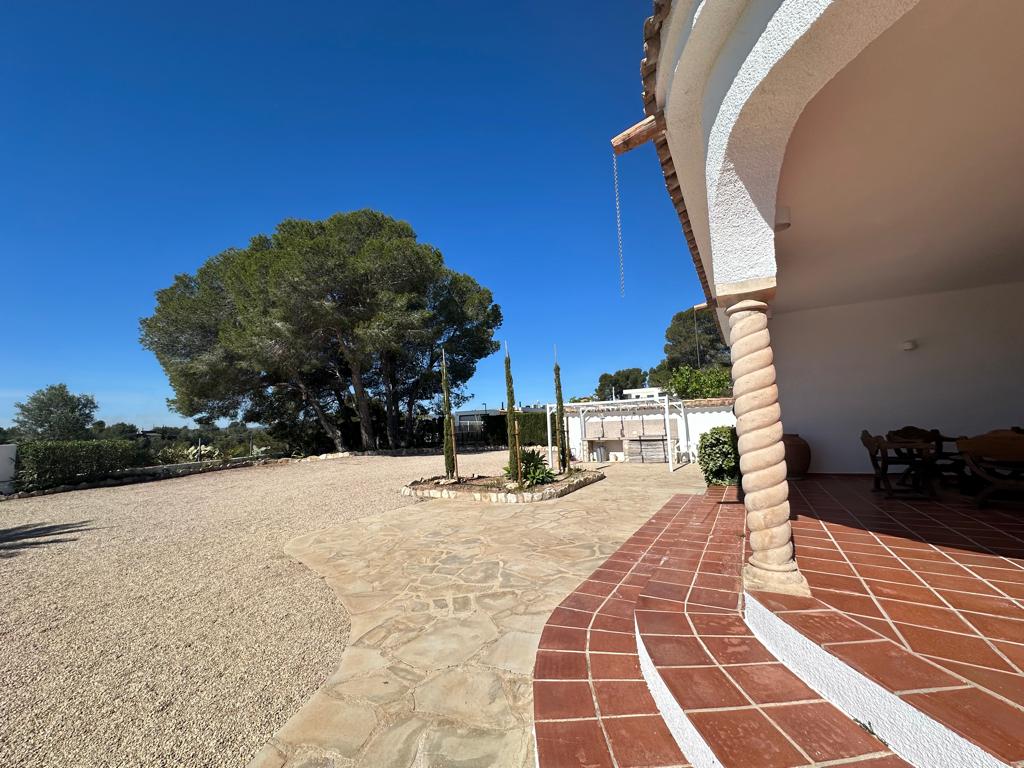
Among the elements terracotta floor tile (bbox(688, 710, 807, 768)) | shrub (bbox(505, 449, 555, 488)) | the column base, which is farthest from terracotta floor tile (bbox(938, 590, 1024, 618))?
shrub (bbox(505, 449, 555, 488))

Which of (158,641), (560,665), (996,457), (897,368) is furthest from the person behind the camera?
(897,368)

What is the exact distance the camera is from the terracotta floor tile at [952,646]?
1485mm

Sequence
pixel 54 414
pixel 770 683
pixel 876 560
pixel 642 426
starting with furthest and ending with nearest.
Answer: pixel 54 414 < pixel 642 426 < pixel 876 560 < pixel 770 683

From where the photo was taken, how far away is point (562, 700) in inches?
71.1

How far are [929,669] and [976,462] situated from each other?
12.2 ft

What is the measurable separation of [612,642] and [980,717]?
55.5 inches

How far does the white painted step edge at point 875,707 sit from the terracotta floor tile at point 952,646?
1.17ft

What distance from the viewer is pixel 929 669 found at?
1.42 m

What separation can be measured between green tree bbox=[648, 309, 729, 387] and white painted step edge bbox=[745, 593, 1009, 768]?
104 ft

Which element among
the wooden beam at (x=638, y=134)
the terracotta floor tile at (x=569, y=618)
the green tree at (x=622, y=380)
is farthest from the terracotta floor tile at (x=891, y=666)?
the green tree at (x=622, y=380)

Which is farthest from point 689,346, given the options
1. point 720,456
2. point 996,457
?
point 996,457

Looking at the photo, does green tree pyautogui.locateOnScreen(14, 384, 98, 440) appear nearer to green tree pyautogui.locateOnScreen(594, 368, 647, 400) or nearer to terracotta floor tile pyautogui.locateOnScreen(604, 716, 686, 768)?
terracotta floor tile pyautogui.locateOnScreen(604, 716, 686, 768)

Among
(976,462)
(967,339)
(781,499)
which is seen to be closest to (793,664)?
(781,499)

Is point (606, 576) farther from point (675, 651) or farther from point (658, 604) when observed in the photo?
point (675, 651)
